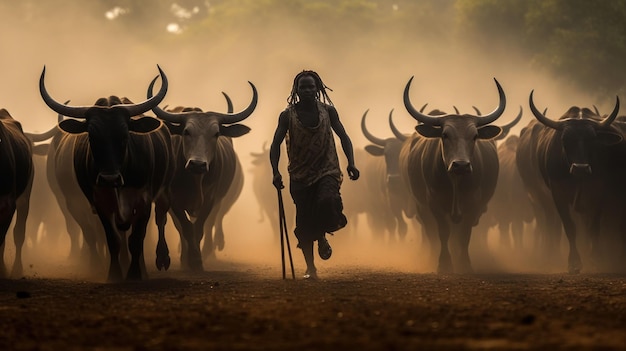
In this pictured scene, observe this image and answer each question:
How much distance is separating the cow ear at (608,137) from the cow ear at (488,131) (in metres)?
1.45

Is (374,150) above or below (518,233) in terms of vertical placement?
above

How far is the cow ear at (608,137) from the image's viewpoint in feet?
38.6

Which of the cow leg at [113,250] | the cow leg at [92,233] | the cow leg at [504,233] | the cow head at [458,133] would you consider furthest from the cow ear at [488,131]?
the cow leg at [504,233]

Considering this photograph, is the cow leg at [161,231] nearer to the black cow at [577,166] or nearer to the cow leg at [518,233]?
the black cow at [577,166]

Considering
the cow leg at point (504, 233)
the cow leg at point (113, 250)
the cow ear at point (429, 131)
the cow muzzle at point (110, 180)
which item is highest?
the cow ear at point (429, 131)

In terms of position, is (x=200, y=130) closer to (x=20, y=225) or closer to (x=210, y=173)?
(x=210, y=173)

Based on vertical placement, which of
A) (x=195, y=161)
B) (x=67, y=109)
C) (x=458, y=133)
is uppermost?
(x=458, y=133)

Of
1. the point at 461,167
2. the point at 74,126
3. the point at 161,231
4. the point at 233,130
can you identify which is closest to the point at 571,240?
the point at 461,167

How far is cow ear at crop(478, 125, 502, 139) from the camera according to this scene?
450 inches

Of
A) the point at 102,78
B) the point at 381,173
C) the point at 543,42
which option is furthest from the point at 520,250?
the point at 102,78

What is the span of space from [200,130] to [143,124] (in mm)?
1858

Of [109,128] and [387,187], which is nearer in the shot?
[109,128]

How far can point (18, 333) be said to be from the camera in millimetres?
5293

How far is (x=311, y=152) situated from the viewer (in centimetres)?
942
